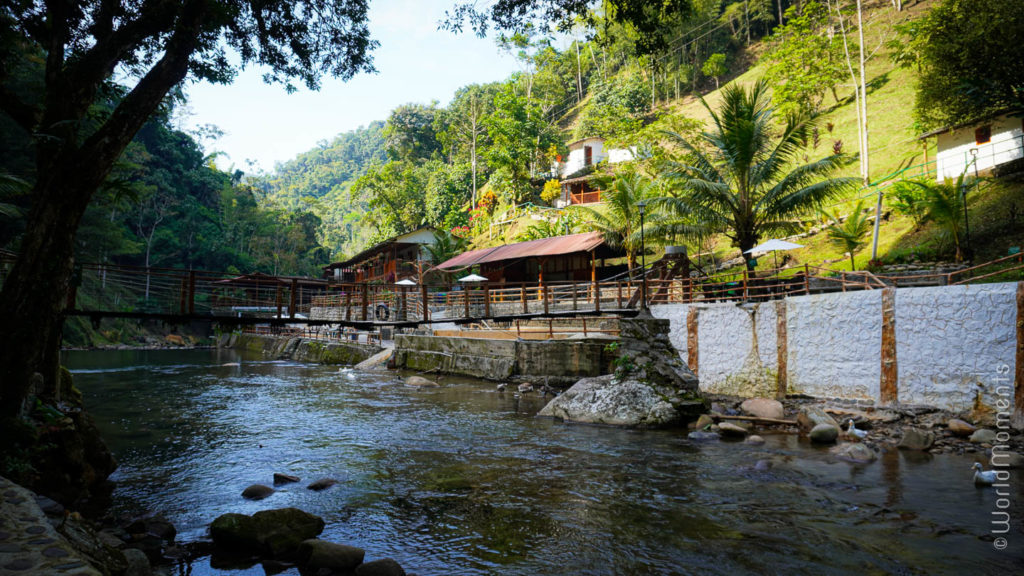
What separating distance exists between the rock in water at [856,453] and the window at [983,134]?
16431 millimetres

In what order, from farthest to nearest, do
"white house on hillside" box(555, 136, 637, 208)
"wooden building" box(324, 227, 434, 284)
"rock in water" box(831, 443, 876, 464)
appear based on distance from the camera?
"white house on hillside" box(555, 136, 637, 208), "wooden building" box(324, 227, 434, 284), "rock in water" box(831, 443, 876, 464)

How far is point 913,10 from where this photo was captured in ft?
131

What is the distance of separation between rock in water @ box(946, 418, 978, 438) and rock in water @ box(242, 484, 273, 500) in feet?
39.3

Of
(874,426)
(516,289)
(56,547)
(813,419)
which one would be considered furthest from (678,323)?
(56,547)

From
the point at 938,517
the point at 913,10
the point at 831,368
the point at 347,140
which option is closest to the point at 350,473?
the point at 938,517

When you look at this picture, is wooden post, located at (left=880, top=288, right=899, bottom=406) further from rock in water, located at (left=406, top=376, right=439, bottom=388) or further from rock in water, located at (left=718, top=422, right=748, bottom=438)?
rock in water, located at (left=406, top=376, right=439, bottom=388)

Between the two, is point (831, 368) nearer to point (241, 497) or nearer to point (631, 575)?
point (631, 575)

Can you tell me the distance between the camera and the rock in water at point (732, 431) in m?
10.6

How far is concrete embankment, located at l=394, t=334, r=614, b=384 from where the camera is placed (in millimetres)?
17125

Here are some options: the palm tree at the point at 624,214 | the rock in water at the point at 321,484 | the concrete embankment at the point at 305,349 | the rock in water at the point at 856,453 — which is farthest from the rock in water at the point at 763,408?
the concrete embankment at the point at 305,349

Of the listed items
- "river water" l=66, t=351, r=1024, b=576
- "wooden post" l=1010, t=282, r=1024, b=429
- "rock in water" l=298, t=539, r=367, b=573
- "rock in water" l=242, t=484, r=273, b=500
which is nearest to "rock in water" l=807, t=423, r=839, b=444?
"river water" l=66, t=351, r=1024, b=576

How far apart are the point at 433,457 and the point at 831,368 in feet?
30.6

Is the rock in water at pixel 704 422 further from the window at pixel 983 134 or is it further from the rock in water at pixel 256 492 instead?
the window at pixel 983 134

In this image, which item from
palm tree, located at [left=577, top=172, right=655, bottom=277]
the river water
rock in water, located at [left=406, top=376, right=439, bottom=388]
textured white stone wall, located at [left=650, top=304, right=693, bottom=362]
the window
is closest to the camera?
the river water
